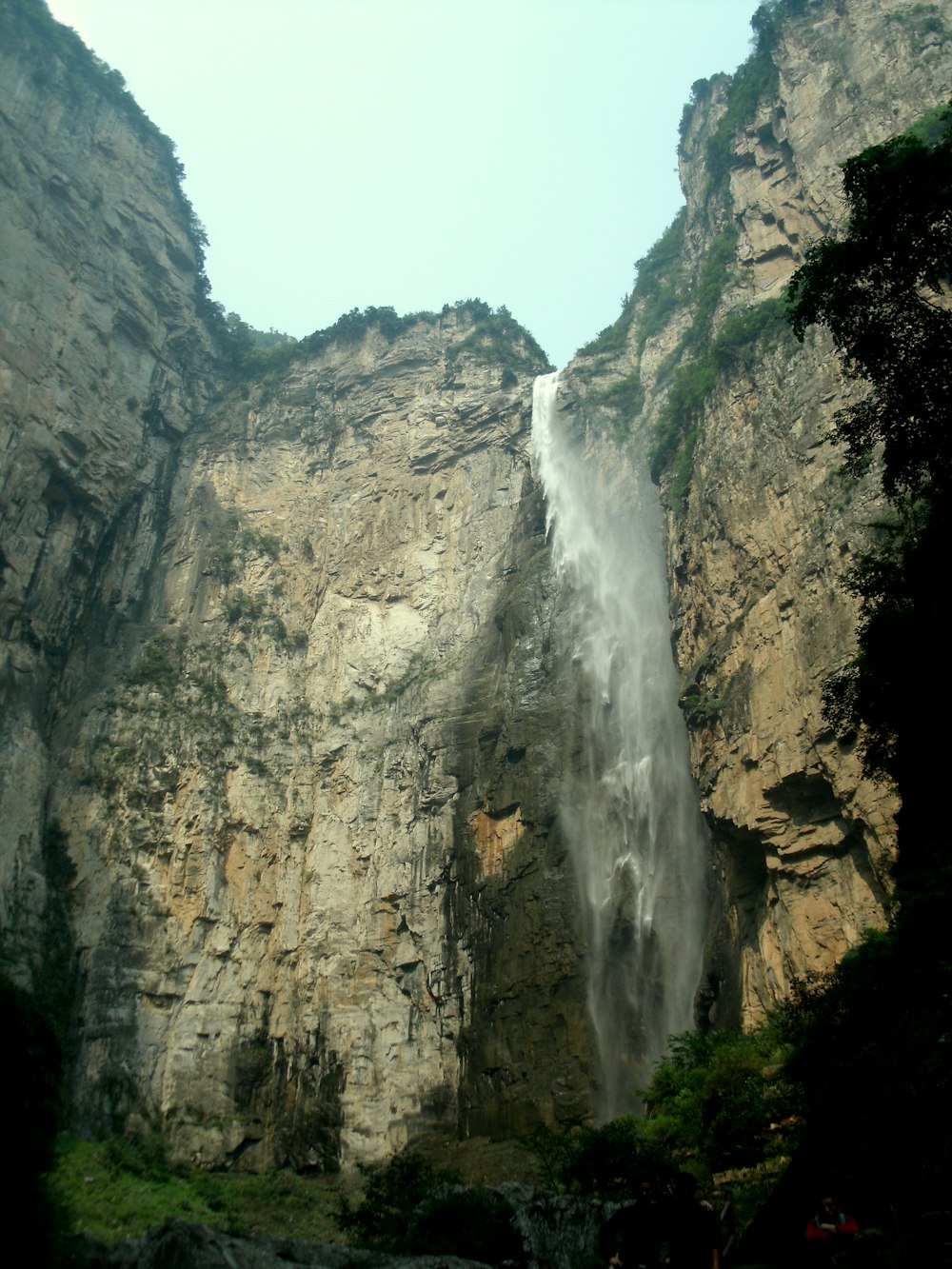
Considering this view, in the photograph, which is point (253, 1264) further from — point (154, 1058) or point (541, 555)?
point (541, 555)

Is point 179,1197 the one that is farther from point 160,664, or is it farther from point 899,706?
point 899,706

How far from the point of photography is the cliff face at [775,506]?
17.5 metres

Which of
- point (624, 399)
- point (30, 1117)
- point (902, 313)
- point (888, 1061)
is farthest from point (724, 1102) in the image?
point (624, 399)

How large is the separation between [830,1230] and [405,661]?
Answer: 26.6 metres

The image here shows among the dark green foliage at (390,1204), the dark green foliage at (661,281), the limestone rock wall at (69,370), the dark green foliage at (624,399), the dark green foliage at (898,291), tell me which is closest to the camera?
the dark green foliage at (898,291)

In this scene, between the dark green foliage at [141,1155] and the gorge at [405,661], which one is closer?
the gorge at [405,661]

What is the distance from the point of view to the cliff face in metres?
17.5

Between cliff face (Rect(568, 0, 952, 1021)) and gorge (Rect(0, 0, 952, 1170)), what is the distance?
0.10 meters

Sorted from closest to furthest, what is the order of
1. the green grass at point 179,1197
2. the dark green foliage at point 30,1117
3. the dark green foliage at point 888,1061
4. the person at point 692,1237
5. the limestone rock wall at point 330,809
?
the person at point 692,1237
the dark green foliage at point 888,1061
the dark green foliage at point 30,1117
the green grass at point 179,1197
the limestone rock wall at point 330,809

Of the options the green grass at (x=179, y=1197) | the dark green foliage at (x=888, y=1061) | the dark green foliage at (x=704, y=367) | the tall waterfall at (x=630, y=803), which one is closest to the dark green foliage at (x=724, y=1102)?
the dark green foliage at (x=888, y=1061)

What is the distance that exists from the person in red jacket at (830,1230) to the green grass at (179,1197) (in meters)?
14.4

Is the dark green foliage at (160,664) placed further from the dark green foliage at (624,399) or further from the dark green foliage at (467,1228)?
the dark green foliage at (467,1228)

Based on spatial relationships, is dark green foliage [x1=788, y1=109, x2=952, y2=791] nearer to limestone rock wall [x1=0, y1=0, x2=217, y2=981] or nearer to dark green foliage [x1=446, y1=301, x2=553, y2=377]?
limestone rock wall [x1=0, y1=0, x2=217, y2=981]

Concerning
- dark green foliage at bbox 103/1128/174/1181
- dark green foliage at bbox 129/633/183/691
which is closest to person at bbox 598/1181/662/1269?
dark green foliage at bbox 103/1128/174/1181
